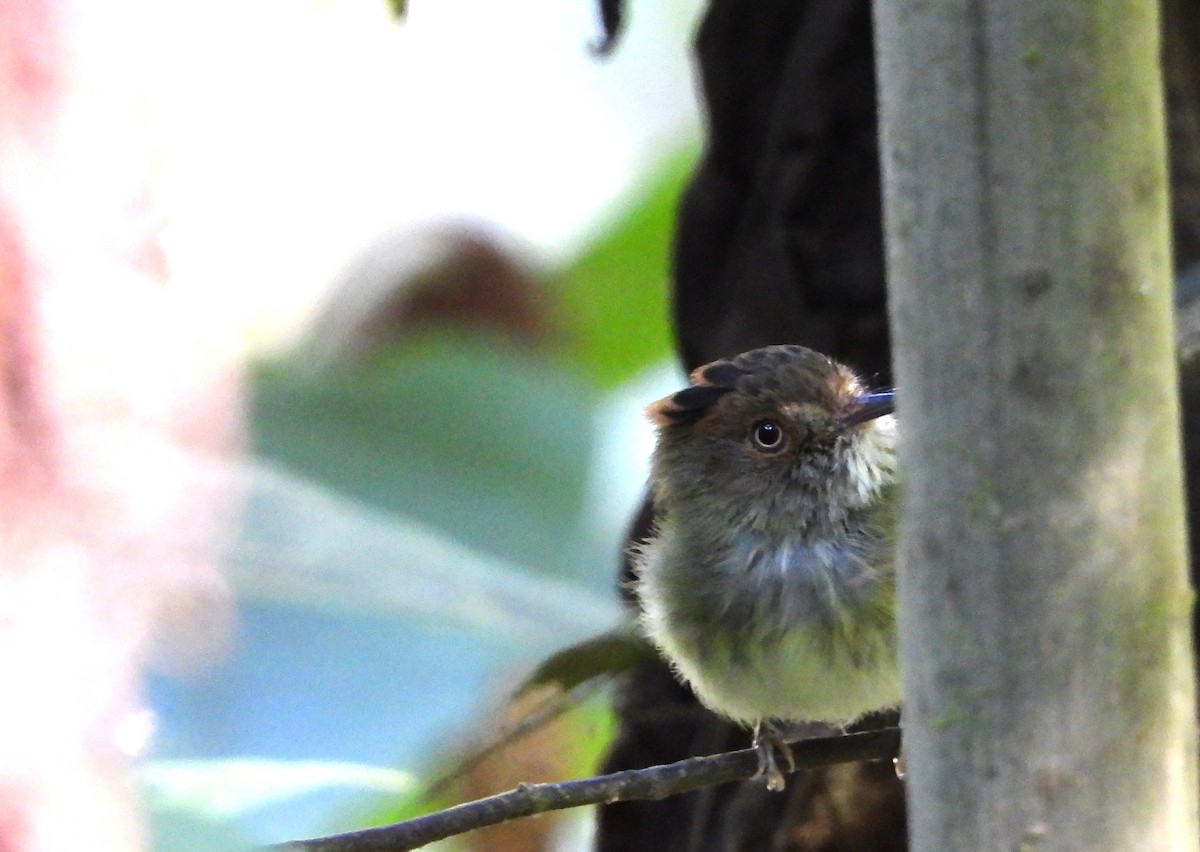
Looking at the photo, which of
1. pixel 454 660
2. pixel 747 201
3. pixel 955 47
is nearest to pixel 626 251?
pixel 747 201

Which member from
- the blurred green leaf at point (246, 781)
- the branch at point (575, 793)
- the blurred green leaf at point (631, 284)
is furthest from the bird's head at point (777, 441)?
the blurred green leaf at point (246, 781)

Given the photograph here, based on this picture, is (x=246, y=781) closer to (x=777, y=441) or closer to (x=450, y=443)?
(x=450, y=443)

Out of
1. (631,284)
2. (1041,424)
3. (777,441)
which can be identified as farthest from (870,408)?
(1041,424)

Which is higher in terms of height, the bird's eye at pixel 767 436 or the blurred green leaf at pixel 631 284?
the blurred green leaf at pixel 631 284

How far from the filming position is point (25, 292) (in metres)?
0.42

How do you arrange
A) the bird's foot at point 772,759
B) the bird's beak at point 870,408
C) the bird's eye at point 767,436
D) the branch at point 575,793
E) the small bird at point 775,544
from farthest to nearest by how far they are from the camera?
the bird's eye at point 767,436 → the bird's beak at point 870,408 → the small bird at point 775,544 → the bird's foot at point 772,759 → the branch at point 575,793

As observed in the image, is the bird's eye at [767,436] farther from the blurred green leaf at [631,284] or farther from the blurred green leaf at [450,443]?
the blurred green leaf at [450,443]

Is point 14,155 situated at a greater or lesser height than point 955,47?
lesser

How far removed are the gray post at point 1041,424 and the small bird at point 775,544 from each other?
1.17m

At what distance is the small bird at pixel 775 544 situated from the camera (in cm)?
229

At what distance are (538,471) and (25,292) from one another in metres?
0.43

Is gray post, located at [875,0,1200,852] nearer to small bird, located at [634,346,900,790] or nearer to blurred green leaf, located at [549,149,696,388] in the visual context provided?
small bird, located at [634,346,900,790]

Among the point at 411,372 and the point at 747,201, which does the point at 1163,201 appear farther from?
the point at 747,201

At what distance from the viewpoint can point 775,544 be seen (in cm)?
248
